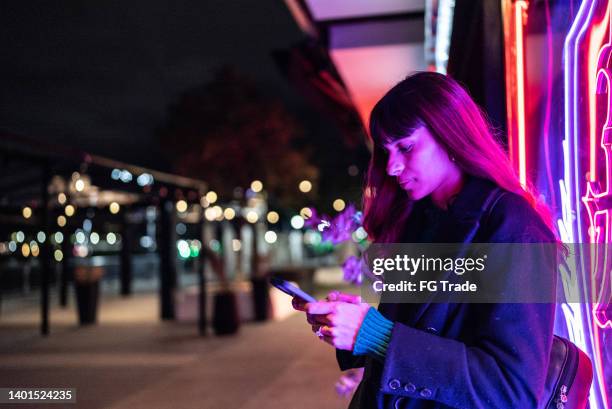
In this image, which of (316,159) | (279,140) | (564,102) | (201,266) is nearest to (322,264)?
(316,159)

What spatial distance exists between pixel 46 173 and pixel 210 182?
441 centimetres

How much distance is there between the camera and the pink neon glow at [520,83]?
2.13m

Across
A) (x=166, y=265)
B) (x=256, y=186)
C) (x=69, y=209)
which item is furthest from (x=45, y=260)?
(x=256, y=186)

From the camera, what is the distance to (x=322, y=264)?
108 feet

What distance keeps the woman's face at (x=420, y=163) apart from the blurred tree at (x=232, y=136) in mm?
12825

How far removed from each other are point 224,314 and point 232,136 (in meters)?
6.12

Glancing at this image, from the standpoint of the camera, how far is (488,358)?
1086 millimetres

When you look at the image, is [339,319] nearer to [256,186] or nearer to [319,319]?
[319,319]

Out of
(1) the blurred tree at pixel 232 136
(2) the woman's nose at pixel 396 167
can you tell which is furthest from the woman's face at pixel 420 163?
(1) the blurred tree at pixel 232 136

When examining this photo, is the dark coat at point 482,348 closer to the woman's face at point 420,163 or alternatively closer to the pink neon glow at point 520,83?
the woman's face at point 420,163

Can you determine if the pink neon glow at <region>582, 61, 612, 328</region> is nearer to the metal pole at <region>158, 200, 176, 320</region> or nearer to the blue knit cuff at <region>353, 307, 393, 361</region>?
the blue knit cuff at <region>353, 307, 393, 361</region>

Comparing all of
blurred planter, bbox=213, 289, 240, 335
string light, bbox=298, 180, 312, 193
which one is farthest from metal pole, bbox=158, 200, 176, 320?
string light, bbox=298, 180, 312, 193

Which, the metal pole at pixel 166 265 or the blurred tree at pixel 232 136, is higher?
the blurred tree at pixel 232 136

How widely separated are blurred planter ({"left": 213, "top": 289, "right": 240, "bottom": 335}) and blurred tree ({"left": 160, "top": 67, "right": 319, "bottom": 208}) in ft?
16.7
